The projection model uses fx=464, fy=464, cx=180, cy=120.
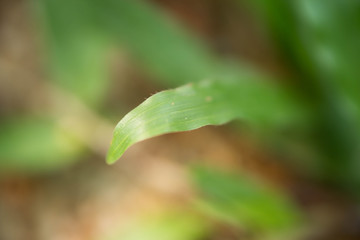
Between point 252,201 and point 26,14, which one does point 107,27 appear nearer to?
point 26,14

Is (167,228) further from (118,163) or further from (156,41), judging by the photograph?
(156,41)

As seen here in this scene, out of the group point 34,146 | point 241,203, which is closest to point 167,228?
point 241,203

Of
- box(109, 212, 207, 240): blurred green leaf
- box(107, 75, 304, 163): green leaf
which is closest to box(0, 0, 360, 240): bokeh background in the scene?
box(109, 212, 207, 240): blurred green leaf

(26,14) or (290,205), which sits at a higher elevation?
(26,14)

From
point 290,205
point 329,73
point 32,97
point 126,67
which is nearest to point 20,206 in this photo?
point 32,97

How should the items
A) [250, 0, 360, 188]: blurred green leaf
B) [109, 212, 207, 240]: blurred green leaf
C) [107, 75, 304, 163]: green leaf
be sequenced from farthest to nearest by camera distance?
[109, 212, 207, 240]: blurred green leaf
[250, 0, 360, 188]: blurred green leaf
[107, 75, 304, 163]: green leaf

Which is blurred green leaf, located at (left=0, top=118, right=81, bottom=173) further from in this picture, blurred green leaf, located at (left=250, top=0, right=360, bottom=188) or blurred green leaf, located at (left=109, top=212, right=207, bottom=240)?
blurred green leaf, located at (left=250, top=0, right=360, bottom=188)
